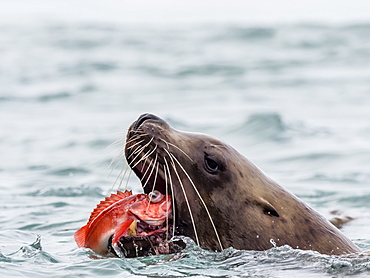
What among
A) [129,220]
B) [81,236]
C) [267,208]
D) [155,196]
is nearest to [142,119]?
[155,196]

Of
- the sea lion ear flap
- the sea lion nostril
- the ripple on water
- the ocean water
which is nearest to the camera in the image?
the sea lion ear flap

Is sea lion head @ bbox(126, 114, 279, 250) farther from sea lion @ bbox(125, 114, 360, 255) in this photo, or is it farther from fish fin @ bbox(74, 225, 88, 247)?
fish fin @ bbox(74, 225, 88, 247)

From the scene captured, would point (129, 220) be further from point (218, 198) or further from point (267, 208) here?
point (267, 208)

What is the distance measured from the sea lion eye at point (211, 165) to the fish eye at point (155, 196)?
36 cm

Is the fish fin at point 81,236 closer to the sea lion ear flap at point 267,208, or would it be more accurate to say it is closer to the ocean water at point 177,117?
the ocean water at point 177,117

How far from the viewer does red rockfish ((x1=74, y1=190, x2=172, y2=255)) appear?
5027 millimetres

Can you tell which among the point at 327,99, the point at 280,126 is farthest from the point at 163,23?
the point at 280,126

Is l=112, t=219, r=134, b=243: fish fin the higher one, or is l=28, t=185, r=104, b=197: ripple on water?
l=112, t=219, r=134, b=243: fish fin

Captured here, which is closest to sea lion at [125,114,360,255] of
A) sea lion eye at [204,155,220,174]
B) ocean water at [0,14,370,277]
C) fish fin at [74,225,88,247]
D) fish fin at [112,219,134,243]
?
sea lion eye at [204,155,220,174]

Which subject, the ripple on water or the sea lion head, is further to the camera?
the ripple on water

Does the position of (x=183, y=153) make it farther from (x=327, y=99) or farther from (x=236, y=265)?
(x=327, y=99)

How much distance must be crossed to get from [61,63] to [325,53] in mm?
8505

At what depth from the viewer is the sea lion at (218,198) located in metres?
5.08

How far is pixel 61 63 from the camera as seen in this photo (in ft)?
78.4
